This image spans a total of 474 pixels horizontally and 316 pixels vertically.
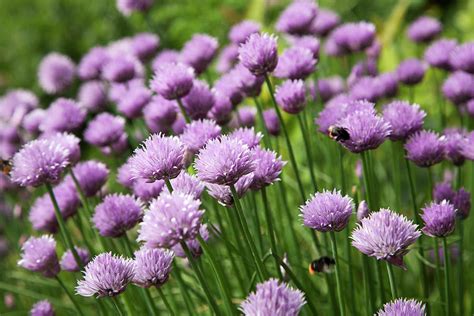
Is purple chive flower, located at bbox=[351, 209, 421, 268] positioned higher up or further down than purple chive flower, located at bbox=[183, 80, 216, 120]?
further down

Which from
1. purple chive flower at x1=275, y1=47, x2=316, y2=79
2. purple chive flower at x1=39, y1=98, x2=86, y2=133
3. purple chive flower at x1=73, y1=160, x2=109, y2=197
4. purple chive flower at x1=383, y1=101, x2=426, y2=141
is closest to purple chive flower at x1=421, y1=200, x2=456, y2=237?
purple chive flower at x1=383, y1=101, x2=426, y2=141

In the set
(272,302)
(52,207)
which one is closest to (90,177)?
(52,207)

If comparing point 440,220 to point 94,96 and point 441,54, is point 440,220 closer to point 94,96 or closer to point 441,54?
point 441,54

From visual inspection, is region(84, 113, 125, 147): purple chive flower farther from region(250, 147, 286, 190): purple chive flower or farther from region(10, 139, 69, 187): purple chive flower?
region(250, 147, 286, 190): purple chive flower

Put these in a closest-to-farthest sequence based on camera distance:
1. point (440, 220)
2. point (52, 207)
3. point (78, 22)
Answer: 1. point (440, 220)
2. point (52, 207)
3. point (78, 22)

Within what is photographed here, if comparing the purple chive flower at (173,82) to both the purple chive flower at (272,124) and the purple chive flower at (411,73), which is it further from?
the purple chive flower at (411,73)

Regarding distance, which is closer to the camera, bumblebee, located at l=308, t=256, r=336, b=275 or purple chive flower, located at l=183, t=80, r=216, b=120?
bumblebee, located at l=308, t=256, r=336, b=275
